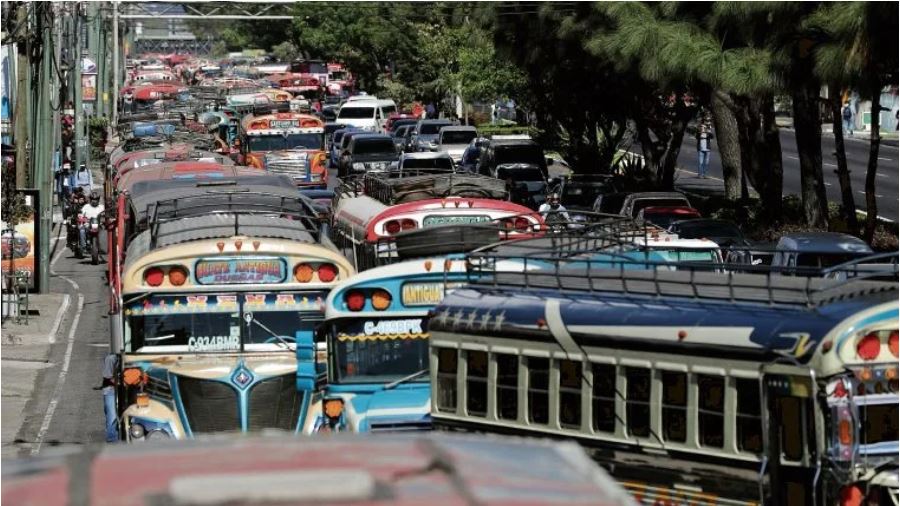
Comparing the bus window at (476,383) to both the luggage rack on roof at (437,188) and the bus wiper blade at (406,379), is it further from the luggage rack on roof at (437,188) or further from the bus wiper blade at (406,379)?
the luggage rack on roof at (437,188)

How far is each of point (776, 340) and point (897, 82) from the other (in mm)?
14119

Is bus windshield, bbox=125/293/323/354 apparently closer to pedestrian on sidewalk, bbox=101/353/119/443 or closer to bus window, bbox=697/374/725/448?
pedestrian on sidewalk, bbox=101/353/119/443

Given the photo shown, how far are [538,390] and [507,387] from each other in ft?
1.06

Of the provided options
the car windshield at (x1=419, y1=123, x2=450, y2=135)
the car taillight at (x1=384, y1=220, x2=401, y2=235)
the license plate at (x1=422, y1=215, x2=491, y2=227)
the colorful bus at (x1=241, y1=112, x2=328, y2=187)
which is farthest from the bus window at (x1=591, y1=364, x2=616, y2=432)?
the car windshield at (x1=419, y1=123, x2=450, y2=135)

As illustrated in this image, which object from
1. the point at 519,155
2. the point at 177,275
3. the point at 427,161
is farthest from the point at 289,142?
the point at 177,275

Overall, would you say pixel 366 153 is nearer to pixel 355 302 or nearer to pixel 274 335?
pixel 274 335

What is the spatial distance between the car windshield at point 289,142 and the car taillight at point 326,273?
31.7 m

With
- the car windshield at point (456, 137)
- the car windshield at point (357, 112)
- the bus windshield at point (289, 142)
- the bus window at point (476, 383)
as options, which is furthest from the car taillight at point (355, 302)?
the car windshield at point (357, 112)

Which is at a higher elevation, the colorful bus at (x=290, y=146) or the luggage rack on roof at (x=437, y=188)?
the luggage rack on roof at (x=437, y=188)

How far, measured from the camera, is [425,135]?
61.0 metres

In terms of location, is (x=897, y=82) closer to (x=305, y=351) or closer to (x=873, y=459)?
(x=305, y=351)

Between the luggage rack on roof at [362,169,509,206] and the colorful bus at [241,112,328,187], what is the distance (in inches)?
889

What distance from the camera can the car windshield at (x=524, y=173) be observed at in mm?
42438

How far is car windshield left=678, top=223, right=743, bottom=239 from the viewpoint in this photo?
990 inches
